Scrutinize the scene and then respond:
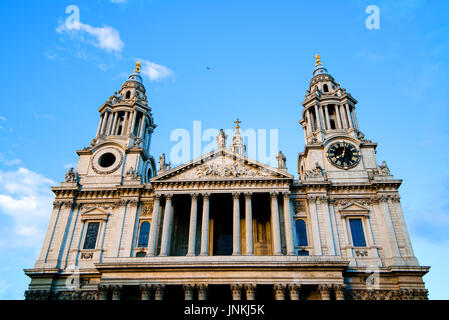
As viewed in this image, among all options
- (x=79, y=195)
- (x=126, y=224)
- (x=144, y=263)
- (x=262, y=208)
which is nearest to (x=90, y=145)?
(x=79, y=195)

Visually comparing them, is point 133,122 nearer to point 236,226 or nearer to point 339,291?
→ point 236,226

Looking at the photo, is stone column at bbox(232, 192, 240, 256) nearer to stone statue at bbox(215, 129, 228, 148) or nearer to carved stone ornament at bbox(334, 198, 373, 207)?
stone statue at bbox(215, 129, 228, 148)

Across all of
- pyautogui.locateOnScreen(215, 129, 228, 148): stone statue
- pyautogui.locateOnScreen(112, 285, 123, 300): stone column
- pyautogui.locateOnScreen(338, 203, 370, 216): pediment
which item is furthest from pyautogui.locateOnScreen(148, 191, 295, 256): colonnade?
pyautogui.locateOnScreen(215, 129, 228, 148): stone statue

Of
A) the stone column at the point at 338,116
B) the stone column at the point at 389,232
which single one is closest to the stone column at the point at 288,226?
the stone column at the point at 389,232

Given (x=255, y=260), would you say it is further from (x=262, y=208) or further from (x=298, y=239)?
(x=262, y=208)

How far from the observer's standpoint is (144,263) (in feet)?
89.9

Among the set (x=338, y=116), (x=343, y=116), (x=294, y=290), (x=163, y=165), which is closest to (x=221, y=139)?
(x=163, y=165)

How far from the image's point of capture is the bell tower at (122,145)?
36656 millimetres

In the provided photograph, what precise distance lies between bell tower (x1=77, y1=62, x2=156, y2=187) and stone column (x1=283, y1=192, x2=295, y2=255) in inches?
569

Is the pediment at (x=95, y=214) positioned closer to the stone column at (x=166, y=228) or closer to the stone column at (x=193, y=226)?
the stone column at (x=166, y=228)

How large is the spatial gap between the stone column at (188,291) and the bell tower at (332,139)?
49.7 ft
